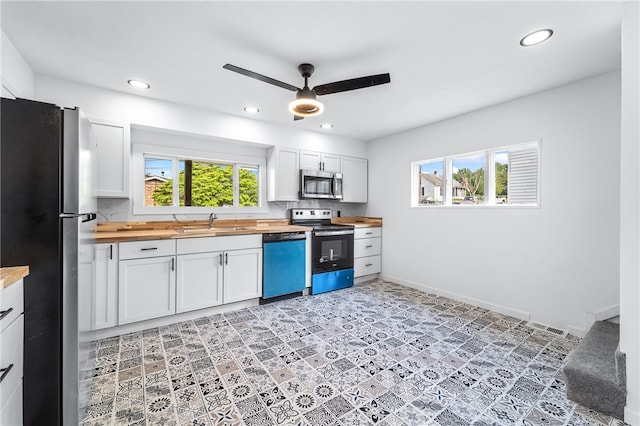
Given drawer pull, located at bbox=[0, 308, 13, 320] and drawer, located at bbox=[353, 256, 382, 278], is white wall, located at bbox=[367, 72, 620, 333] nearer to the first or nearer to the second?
drawer, located at bbox=[353, 256, 382, 278]

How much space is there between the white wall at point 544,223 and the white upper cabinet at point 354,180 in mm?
1057

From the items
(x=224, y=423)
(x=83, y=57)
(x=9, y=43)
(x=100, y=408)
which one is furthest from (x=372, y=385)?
(x=9, y=43)

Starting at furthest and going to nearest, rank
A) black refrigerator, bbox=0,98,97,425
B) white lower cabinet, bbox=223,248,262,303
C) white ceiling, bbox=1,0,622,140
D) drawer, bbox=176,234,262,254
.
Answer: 1. white lower cabinet, bbox=223,248,262,303
2. drawer, bbox=176,234,262,254
3. white ceiling, bbox=1,0,622,140
4. black refrigerator, bbox=0,98,97,425

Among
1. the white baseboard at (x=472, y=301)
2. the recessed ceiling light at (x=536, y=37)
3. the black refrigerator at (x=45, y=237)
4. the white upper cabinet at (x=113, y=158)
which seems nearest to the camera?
the black refrigerator at (x=45, y=237)

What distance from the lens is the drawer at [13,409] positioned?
112 centimetres

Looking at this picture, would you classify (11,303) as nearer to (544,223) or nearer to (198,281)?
(198,281)

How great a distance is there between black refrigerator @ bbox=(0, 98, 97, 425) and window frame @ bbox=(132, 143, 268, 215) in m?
2.01

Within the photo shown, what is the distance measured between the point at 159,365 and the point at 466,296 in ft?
11.3

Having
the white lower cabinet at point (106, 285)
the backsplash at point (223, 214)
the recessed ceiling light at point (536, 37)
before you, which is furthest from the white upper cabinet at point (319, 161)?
the recessed ceiling light at point (536, 37)

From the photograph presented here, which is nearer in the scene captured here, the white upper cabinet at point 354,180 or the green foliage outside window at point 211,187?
the green foliage outside window at point 211,187

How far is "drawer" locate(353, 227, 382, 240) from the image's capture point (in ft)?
14.5

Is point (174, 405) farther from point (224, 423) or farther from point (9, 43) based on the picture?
point (9, 43)

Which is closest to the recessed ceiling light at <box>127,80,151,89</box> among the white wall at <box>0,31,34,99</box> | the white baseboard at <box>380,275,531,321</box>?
the white wall at <box>0,31,34,99</box>

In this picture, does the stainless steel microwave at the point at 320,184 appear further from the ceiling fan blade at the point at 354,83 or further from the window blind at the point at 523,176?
the window blind at the point at 523,176
